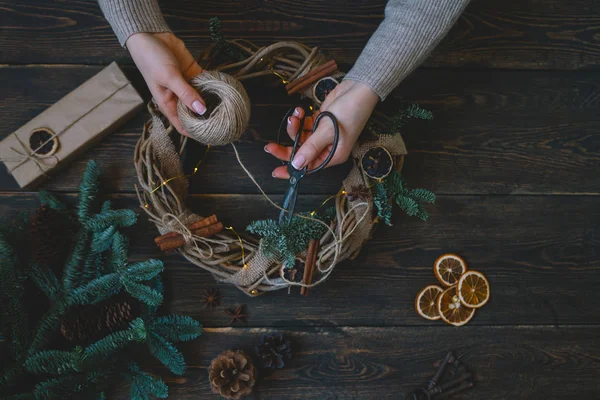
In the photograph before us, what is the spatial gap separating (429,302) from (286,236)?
0.50 meters

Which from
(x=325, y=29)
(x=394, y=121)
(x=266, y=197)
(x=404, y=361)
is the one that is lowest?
(x=404, y=361)

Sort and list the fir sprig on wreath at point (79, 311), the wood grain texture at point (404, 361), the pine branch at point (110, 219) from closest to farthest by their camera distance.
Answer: the fir sprig on wreath at point (79, 311)
the pine branch at point (110, 219)
the wood grain texture at point (404, 361)

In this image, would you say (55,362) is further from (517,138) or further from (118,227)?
(517,138)

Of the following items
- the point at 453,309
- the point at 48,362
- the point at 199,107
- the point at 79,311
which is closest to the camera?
the point at 199,107

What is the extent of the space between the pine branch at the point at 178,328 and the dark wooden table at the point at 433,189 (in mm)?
85

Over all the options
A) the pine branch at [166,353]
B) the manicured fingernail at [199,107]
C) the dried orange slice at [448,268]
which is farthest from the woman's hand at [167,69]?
the dried orange slice at [448,268]

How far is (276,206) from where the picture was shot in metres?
1.14

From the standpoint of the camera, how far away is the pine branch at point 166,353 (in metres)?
1.16

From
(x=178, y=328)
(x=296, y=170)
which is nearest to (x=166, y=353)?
(x=178, y=328)

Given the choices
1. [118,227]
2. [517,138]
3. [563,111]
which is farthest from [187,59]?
[563,111]

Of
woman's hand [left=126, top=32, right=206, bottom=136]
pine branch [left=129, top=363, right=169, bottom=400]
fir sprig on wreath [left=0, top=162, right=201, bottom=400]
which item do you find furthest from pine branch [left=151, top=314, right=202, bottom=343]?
woman's hand [left=126, top=32, right=206, bottom=136]

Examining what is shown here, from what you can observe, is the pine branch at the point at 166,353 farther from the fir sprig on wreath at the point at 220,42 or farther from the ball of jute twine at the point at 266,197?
the fir sprig on wreath at the point at 220,42

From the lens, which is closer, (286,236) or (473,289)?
(286,236)

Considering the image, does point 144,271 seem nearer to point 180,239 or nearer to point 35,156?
point 180,239
